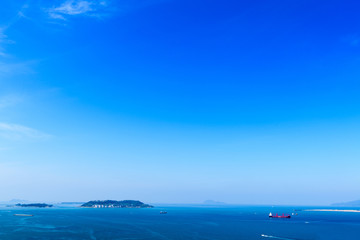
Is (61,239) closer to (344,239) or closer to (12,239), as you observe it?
(12,239)

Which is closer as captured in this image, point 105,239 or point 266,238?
point 105,239

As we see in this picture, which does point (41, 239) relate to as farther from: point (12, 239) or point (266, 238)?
point (266, 238)

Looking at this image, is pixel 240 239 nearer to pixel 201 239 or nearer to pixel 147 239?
pixel 201 239

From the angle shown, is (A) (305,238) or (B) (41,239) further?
(A) (305,238)

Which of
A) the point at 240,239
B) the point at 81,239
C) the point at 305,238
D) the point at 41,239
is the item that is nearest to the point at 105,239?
the point at 81,239

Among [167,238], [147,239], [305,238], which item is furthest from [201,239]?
[305,238]

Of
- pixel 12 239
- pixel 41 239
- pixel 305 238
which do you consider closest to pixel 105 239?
pixel 41 239

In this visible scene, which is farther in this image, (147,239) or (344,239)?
(344,239)

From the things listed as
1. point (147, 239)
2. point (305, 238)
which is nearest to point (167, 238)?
point (147, 239)
